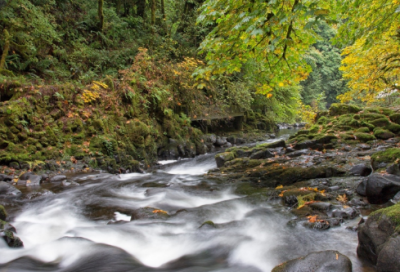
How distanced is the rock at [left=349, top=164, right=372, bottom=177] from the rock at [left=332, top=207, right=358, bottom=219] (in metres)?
2.14

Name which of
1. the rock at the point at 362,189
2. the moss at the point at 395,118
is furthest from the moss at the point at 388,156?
the moss at the point at 395,118

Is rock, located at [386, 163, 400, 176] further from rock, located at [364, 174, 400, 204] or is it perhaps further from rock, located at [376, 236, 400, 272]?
rock, located at [376, 236, 400, 272]

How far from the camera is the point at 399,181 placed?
440 centimetres

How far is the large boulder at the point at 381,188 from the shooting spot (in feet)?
14.2

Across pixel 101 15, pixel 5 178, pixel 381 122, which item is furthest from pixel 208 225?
pixel 101 15

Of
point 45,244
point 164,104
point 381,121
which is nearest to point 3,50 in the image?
point 164,104

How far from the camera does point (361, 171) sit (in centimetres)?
607

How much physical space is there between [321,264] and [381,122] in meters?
10.6

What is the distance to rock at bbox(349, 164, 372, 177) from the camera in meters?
6.02

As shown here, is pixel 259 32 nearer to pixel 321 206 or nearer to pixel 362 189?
pixel 321 206

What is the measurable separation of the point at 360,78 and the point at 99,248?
32.4 ft

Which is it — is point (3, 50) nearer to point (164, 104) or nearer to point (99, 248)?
point (164, 104)

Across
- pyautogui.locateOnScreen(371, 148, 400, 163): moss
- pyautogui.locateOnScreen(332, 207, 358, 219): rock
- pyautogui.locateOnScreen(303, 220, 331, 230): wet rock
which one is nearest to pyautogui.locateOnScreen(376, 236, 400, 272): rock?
pyautogui.locateOnScreen(303, 220, 331, 230): wet rock

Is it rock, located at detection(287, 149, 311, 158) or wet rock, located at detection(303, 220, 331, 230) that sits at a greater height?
rock, located at detection(287, 149, 311, 158)
